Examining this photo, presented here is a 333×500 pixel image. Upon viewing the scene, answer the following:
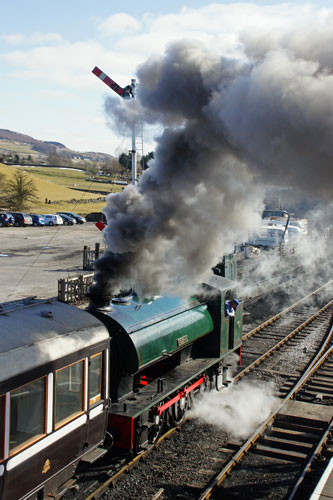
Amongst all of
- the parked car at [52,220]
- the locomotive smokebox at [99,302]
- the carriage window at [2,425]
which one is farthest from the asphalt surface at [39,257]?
the carriage window at [2,425]

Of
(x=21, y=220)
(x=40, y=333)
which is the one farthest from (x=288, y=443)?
(x=21, y=220)

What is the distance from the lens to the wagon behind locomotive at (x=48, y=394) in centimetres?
603

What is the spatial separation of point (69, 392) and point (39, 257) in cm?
2674

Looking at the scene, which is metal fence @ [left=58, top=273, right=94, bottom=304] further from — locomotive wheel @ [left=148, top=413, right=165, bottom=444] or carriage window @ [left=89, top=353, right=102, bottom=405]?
carriage window @ [left=89, top=353, right=102, bottom=405]

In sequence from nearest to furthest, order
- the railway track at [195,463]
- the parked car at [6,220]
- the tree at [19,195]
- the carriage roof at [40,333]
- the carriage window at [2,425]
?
the carriage window at [2,425], the carriage roof at [40,333], the railway track at [195,463], the parked car at [6,220], the tree at [19,195]

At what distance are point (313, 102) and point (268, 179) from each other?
68.1 inches

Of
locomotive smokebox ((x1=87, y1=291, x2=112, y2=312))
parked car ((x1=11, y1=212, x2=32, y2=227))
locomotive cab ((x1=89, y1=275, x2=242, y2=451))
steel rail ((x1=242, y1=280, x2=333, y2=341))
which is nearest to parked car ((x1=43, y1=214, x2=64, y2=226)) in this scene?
parked car ((x1=11, y1=212, x2=32, y2=227))

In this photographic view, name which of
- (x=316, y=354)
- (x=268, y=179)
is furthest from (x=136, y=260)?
(x=316, y=354)

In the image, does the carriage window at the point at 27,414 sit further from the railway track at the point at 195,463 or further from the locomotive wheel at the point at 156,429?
→ the locomotive wheel at the point at 156,429

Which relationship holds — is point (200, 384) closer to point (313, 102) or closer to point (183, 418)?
point (183, 418)

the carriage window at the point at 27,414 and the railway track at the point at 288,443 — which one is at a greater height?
the carriage window at the point at 27,414

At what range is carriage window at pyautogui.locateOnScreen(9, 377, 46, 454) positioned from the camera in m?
6.07

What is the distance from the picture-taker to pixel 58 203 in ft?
246

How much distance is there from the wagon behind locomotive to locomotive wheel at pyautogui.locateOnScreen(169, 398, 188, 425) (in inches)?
98.9
